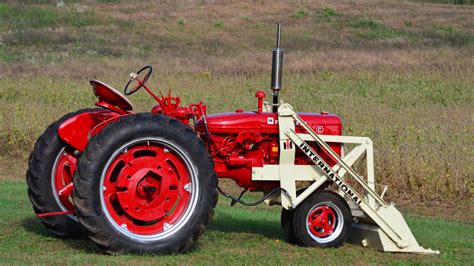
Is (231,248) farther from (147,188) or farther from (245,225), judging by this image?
(245,225)

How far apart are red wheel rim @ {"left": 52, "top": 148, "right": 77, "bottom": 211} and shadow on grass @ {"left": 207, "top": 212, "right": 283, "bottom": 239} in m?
1.66

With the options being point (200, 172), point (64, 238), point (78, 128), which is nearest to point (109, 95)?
point (78, 128)

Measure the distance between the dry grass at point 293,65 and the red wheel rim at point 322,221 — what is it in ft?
16.7

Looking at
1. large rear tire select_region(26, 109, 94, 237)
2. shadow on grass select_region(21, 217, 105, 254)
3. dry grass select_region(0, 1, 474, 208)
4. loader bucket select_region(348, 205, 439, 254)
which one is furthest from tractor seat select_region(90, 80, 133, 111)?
dry grass select_region(0, 1, 474, 208)

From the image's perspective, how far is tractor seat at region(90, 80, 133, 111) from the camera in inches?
352

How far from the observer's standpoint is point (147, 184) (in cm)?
858

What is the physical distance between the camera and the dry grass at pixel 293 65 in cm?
1666

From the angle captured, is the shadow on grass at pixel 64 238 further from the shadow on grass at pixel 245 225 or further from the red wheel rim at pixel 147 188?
the shadow on grass at pixel 245 225

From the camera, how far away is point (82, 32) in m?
46.4

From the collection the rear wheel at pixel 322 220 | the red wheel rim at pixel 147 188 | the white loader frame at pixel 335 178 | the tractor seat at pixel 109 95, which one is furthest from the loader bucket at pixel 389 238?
the tractor seat at pixel 109 95

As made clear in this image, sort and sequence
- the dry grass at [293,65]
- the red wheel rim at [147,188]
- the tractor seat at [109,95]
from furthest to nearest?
the dry grass at [293,65], the tractor seat at [109,95], the red wheel rim at [147,188]

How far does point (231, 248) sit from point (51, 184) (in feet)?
6.18

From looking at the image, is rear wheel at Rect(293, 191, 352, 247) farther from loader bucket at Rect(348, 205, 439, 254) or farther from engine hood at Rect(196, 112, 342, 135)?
engine hood at Rect(196, 112, 342, 135)

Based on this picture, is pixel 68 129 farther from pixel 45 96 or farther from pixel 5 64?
pixel 5 64
